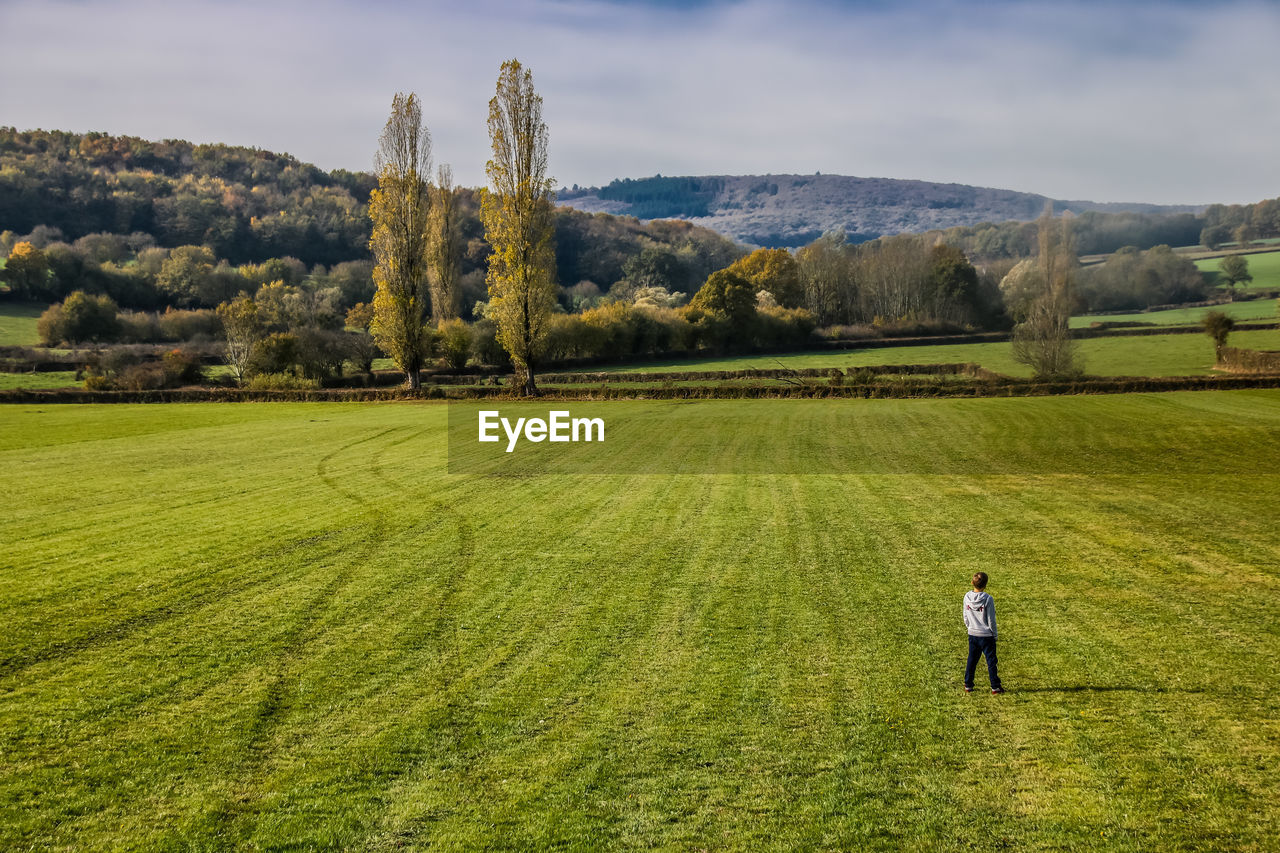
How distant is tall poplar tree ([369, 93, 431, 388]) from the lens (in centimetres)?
5494

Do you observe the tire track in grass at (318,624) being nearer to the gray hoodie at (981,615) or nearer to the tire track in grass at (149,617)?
the tire track in grass at (149,617)

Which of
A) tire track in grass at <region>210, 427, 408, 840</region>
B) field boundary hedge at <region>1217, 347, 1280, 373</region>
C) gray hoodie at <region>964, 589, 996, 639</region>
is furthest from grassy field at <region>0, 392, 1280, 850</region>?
field boundary hedge at <region>1217, 347, 1280, 373</region>

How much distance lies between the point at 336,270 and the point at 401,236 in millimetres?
71134

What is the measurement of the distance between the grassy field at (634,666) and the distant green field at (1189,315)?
2953 inches

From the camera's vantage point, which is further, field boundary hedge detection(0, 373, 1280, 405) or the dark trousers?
field boundary hedge detection(0, 373, 1280, 405)

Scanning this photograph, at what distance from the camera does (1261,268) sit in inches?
4975

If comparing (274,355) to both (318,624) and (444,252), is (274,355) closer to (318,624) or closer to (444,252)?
(444,252)

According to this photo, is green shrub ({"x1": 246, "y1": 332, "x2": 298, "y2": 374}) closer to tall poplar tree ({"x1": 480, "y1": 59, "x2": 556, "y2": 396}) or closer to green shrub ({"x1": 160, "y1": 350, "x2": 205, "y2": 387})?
green shrub ({"x1": 160, "y1": 350, "x2": 205, "y2": 387})

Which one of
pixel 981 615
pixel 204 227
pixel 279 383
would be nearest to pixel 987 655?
pixel 981 615

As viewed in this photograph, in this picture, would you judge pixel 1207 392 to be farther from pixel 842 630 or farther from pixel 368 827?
pixel 368 827

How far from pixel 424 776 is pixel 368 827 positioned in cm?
91

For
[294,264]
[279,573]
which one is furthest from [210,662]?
[294,264]

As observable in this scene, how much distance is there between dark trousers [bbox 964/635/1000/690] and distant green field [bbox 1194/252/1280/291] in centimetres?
12423

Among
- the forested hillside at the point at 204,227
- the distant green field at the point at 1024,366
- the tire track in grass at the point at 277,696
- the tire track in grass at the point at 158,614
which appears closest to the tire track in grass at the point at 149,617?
the tire track in grass at the point at 158,614
